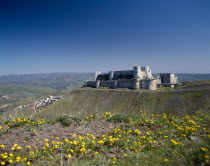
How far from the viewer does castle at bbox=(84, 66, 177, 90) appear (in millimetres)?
56100

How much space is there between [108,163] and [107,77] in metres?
73.2

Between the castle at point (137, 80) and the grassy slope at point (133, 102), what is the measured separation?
7993 mm

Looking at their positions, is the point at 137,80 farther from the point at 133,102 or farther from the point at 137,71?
the point at 133,102

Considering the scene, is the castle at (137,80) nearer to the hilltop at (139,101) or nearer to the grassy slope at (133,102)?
the hilltop at (139,101)

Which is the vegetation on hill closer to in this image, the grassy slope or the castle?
the grassy slope

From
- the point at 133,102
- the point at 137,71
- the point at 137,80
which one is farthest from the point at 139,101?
the point at 137,71

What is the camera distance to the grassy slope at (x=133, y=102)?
33.2 meters

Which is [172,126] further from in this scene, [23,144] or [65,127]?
[23,144]

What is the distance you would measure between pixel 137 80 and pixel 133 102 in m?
15.6

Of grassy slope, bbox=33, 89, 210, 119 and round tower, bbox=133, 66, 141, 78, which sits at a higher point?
round tower, bbox=133, 66, 141, 78

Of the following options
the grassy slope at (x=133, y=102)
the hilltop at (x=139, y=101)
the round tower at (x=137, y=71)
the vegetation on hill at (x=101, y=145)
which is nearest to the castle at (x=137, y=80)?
the round tower at (x=137, y=71)

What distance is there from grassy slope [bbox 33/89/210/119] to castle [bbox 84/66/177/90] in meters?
7.99

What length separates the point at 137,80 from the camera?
2267 inches

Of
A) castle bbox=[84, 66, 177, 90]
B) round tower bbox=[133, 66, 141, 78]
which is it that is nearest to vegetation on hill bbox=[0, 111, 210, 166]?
castle bbox=[84, 66, 177, 90]
